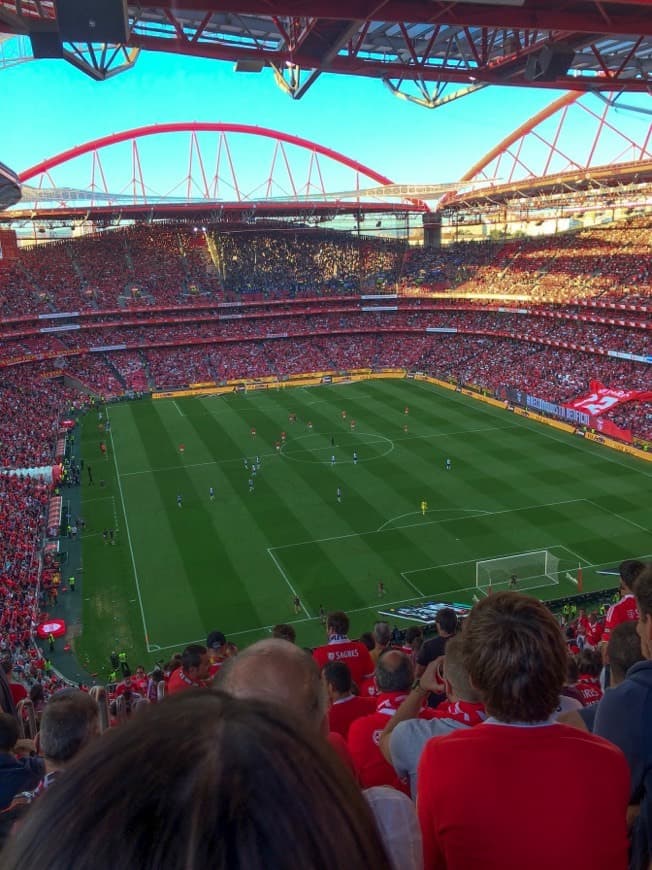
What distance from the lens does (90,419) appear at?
2057 inches

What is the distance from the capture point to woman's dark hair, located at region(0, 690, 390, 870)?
1007 mm

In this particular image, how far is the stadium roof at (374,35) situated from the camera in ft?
31.3

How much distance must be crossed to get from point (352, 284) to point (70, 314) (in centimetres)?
3076

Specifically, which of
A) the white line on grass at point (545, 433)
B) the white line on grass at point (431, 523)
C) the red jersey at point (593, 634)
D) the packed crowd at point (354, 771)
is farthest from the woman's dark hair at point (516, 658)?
the white line on grass at point (545, 433)

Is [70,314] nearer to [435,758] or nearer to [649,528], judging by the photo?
[649,528]

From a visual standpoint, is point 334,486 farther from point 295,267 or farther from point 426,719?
point 295,267

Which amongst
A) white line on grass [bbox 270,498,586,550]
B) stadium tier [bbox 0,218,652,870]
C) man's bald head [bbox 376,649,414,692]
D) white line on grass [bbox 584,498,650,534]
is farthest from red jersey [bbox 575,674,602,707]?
white line on grass [bbox 584,498,650,534]

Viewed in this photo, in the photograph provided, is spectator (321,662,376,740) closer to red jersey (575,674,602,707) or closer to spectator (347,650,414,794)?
spectator (347,650,414,794)

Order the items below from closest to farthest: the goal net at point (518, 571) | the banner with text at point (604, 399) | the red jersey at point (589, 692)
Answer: the red jersey at point (589, 692) → the goal net at point (518, 571) → the banner with text at point (604, 399)

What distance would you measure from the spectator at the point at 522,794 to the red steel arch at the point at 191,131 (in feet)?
270

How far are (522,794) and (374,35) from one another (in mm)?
14219

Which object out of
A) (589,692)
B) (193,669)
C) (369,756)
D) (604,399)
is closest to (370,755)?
(369,756)

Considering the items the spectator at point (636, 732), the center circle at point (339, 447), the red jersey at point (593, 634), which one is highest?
the spectator at point (636, 732)

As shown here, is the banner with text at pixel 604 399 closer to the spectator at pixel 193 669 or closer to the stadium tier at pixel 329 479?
the stadium tier at pixel 329 479
